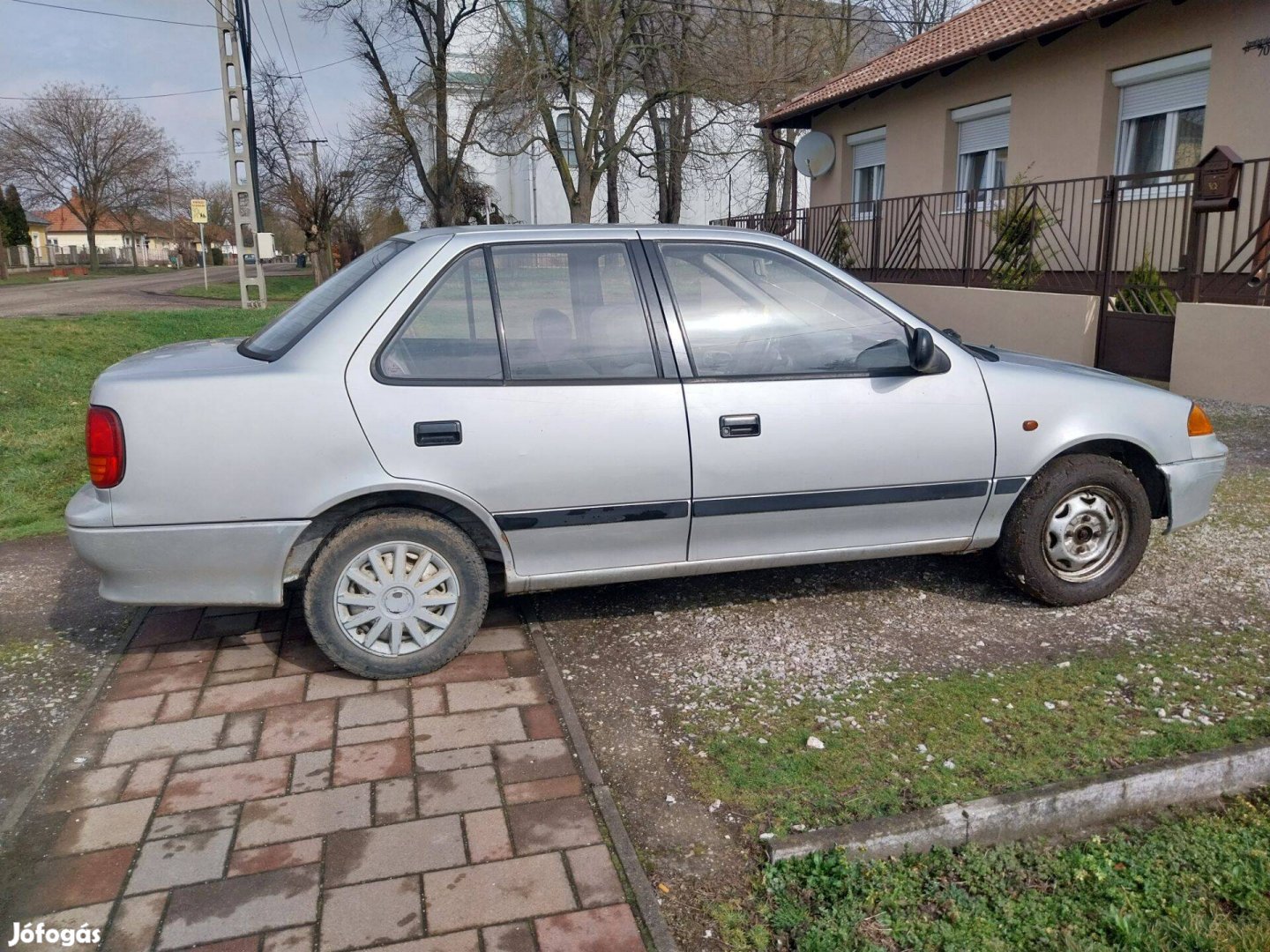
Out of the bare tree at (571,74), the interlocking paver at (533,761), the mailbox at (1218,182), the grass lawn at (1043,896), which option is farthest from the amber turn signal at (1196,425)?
the bare tree at (571,74)

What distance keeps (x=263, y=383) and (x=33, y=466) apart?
513 cm

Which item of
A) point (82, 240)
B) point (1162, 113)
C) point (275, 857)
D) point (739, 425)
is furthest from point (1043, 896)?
point (82, 240)

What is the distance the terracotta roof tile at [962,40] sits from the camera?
13.0 m

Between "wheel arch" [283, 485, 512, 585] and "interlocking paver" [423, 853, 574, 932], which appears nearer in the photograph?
"interlocking paver" [423, 853, 574, 932]

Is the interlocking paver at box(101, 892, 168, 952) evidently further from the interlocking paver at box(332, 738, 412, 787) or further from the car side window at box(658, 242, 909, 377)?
the car side window at box(658, 242, 909, 377)

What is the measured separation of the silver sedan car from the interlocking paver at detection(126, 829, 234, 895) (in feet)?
3.37

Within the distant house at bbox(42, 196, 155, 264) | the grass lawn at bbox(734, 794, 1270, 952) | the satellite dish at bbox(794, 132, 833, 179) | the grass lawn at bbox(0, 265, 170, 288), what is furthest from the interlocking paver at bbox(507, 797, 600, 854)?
the distant house at bbox(42, 196, 155, 264)

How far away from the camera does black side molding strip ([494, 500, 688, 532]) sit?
402 cm

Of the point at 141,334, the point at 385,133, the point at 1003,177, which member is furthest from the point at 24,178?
the point at 1003,177

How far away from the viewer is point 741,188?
41406 mm

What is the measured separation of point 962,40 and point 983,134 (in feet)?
4.70

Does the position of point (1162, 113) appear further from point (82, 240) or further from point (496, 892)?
point (82, 240)

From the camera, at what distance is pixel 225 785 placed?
335 cm

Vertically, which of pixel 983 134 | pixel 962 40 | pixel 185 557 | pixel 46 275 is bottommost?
pixel 185 557
